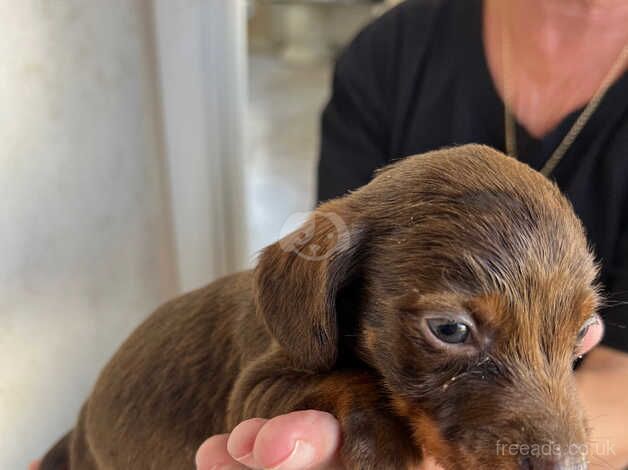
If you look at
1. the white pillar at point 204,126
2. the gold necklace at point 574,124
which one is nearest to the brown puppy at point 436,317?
the gold necklace at point 574,124

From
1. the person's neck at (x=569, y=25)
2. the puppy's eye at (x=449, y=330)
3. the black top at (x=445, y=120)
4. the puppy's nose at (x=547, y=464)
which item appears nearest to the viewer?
the puppy's nose at (x=547, y=464)

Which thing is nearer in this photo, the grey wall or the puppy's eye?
the puppy's eye

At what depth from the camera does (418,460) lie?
1.08m

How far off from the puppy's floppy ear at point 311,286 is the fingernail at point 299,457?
0.17 m

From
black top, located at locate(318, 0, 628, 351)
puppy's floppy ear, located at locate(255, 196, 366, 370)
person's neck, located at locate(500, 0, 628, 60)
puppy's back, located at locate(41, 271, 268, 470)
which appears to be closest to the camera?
puppy's floppy ear, located at locate(255, 196, 366, 370)

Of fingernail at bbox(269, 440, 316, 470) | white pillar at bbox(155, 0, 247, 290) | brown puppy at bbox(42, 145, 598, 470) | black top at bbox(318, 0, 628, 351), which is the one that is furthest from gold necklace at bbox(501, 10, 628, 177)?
fingernail at bbox(269, 440, 316, 470)

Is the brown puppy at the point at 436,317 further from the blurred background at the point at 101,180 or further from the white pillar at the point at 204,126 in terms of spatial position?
the white pillar at the point at 204,126

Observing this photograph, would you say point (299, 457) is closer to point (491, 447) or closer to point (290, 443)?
point (290, 443)

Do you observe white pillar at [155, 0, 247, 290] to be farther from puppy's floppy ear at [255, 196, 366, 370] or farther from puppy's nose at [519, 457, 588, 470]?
puppy's nose at [519, 457, 588, 470]

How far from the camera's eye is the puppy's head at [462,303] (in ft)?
3.24

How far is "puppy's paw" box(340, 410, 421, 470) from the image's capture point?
1044mm

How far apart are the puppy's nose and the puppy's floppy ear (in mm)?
379

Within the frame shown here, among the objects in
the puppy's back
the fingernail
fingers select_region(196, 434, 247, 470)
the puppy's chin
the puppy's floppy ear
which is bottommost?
the puppy's back

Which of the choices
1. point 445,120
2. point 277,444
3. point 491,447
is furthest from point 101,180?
point 491,447
